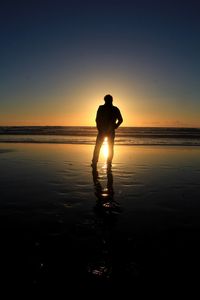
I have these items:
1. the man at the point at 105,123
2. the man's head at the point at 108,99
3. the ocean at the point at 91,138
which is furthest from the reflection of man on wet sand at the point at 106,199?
the ocean at the point at 91,138

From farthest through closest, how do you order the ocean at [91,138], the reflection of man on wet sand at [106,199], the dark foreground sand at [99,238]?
the ocean at [91,138]
the reflection of man on wet sand at [106,199]
the dark foreground sand at [99,238]

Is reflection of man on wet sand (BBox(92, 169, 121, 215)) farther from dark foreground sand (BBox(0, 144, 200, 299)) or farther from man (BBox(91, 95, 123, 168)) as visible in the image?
man (BBox(91, 95, 123, 168))

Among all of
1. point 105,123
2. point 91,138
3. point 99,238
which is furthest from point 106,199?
point 91,138

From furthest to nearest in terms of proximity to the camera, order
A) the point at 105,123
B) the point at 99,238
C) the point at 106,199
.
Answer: the point at 105,123 → the point at 106,199 → the point at 99,238

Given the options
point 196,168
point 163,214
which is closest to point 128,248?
point 163,214

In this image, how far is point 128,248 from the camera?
3131 millimetres

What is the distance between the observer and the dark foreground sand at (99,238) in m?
2.49

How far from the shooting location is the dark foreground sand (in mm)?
2494

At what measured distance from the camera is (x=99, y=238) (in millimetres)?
3396

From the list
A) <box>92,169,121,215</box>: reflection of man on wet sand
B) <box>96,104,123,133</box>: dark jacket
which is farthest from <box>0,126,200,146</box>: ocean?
<box>92,169,121,215</box>: reflection of man on wet sand

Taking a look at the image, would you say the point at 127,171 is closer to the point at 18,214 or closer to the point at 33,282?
the point at 18,214

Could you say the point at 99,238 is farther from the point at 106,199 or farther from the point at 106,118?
the point at 106,118

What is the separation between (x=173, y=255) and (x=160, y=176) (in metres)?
5.11

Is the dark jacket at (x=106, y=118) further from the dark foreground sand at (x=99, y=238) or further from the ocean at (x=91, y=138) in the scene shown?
the ocean at (x=91, y=138)
